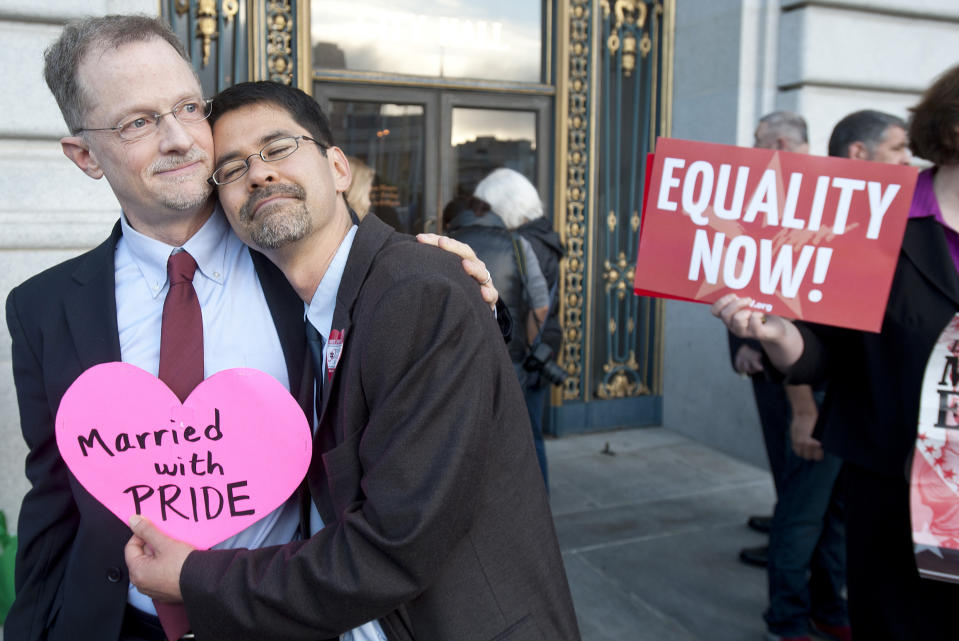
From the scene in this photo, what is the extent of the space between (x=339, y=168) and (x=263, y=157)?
0.68 feet

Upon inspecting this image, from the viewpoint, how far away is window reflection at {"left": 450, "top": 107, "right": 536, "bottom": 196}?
5723 millimetres

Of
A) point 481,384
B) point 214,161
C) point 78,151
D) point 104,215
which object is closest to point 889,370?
point 481,384

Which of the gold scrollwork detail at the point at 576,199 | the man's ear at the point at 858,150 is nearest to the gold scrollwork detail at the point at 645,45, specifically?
the gold scrollwork detail at the point at 576,199

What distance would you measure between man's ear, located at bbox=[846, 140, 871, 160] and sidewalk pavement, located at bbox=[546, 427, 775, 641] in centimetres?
199

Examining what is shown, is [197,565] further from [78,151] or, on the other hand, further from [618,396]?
[618,396]

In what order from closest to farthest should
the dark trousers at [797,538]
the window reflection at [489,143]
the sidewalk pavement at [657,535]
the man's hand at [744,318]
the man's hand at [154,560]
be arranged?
the man's hand at [154,560]
the man's hand at [744,318]
the dark trousers at [797,538]
the sidewalk pavement at [657,535]
the window reflection at [489,143]

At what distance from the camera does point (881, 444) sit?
2.02 meters

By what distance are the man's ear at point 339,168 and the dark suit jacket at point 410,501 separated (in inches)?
14.0

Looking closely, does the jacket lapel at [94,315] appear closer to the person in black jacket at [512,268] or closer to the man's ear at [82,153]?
the man's ear at [82,153]

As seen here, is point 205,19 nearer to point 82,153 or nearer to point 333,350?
point 82,153

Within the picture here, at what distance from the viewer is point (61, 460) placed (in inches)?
62.6

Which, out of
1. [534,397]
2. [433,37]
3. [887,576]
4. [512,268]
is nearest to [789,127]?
[512,268]

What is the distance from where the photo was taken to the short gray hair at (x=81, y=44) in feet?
5.03

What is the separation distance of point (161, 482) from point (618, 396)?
5.05 m
